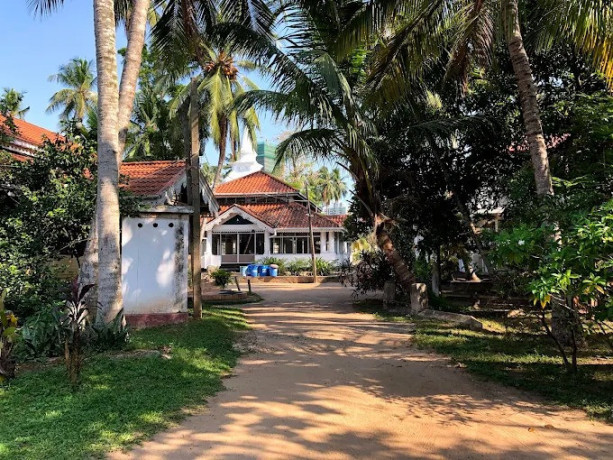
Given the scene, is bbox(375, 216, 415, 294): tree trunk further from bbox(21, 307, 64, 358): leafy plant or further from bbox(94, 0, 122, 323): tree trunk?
bbox(21, 307, 64, 358): leafy plant

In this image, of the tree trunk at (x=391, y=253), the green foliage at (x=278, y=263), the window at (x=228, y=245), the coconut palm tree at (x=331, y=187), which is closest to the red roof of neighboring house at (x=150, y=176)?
the tree trunk at (x=391, y=253)

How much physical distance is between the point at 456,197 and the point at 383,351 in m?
6.36

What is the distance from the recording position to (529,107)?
25.3 feet

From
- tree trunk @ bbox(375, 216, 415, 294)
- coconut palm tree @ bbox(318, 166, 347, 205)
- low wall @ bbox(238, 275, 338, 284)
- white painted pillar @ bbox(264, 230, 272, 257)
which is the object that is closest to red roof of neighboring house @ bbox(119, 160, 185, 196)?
tree trunk @ bbox(375, 216, 415, 294)

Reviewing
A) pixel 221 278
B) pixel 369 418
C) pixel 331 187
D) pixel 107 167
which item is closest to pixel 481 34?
pixel 107 167

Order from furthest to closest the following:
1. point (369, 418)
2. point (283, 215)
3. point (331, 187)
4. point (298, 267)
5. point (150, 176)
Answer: point (331, 187) → point (283, 215) → point (298, 267) → point (150, 176) → point (369, 418)

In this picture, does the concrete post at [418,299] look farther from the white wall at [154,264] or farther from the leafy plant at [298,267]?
the leafy plant at [298,267]

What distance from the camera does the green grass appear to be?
3.80 m

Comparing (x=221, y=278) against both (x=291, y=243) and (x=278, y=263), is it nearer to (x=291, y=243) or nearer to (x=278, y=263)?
(x=278, y=263)

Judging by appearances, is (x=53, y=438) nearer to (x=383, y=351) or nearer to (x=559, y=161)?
(x=383, y=351)

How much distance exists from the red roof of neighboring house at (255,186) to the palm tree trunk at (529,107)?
25.7 metres

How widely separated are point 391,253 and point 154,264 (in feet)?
20.3

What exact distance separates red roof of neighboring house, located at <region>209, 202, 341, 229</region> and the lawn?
68.9 ft

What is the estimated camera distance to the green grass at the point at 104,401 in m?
3.80
